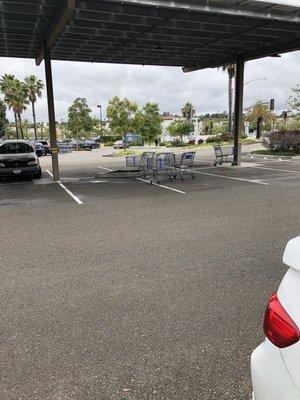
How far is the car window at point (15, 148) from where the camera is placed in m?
16.7

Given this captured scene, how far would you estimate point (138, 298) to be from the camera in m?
4.54

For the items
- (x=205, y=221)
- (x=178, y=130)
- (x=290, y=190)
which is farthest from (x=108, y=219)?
(x=178, y=130)

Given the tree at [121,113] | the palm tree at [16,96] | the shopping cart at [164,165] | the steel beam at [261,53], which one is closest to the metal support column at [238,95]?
the steel beam at [261,53]

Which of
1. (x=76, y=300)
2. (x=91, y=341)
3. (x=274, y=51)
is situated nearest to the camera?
(x=91, y=341)

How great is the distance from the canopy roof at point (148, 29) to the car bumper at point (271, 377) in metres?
10.8

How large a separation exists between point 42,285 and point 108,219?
406 centimetres

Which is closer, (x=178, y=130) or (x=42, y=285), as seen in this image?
(x=42, y=285)

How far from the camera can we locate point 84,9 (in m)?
12.0

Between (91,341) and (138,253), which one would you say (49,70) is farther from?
(91,341)

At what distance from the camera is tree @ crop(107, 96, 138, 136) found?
3619cm

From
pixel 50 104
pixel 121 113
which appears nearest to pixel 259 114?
pixel 121 113

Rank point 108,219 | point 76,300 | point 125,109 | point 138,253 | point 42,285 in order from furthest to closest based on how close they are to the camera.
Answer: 1. point 125,109
2. point 108,219
3. point 138,253
4. point 42,285
5. point 76,300

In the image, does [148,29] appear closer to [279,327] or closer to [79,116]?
[279,327]

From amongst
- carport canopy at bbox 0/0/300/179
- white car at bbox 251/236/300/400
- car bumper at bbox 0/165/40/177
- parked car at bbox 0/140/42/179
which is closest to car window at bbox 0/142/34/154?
parked car at bbox 0/140/42/179
